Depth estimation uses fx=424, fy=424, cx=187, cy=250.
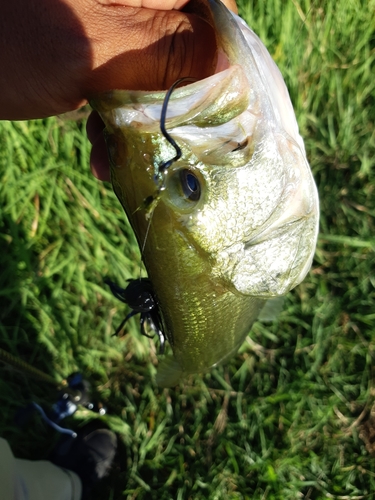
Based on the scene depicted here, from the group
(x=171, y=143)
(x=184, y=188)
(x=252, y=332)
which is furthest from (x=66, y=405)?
(x=171, y=143)

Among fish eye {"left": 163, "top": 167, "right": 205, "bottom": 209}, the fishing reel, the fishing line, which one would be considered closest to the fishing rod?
the fishing reel

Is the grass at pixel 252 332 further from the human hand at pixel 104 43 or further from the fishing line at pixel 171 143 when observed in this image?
the fishing line at pixel 171 143

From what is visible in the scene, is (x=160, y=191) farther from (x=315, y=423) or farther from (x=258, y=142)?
(x=315, y=423)

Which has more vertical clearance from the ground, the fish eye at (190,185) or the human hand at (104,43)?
the human hand at (104,43)

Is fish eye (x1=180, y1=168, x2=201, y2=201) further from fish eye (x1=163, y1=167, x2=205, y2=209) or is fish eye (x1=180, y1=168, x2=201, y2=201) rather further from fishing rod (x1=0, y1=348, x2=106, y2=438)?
fishing rod (x1=0, y1=348, x2=106, y2=438)

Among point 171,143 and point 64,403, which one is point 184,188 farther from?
point 64,403

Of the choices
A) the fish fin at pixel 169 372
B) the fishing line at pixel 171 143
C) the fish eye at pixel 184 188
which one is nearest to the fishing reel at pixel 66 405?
the fish fin at pixel 169 372

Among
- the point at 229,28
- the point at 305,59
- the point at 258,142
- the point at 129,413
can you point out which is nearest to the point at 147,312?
the point at 258,142
